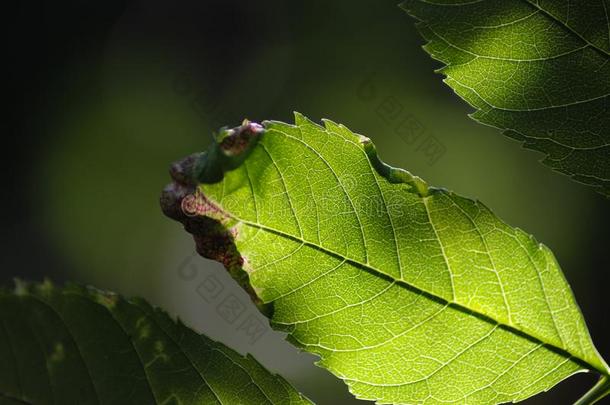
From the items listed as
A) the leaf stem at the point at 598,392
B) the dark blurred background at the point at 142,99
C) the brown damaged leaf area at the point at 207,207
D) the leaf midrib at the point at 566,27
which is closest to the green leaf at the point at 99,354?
the brown damaged leaf area at the point at 207,207

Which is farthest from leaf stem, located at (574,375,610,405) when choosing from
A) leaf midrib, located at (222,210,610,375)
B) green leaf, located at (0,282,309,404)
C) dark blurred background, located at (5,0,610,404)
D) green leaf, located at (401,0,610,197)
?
dark blurred background, located at (5,0,610,404)

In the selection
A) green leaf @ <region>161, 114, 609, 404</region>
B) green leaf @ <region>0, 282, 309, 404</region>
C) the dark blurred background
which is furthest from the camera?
the dark blurred background

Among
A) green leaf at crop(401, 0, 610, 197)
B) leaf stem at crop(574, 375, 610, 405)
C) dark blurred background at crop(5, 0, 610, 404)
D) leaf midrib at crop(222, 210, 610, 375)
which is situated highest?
dark blurred background at crop(5, 0, 610, 404)

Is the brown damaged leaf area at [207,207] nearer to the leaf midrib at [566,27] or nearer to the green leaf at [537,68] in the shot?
the green leaf at [537,68]

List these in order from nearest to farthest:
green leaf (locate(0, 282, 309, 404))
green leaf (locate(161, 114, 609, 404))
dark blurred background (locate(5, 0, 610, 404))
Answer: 1. green leaf (locate(0, 282, 309, 404))
2. green leaf (locate(161, 114, 609, 404))
3. dark blurred background (locate(5, 0, 610, 404))

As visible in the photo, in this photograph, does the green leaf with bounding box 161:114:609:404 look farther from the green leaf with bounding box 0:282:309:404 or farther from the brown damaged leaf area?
the green leaf with bounding box 0:282:309:404

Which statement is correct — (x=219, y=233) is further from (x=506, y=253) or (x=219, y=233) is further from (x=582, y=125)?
(x=582, y=125)

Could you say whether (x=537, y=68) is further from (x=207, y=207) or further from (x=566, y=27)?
(x=207, y=207)

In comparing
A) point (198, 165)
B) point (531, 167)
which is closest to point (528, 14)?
point (198, 165)
